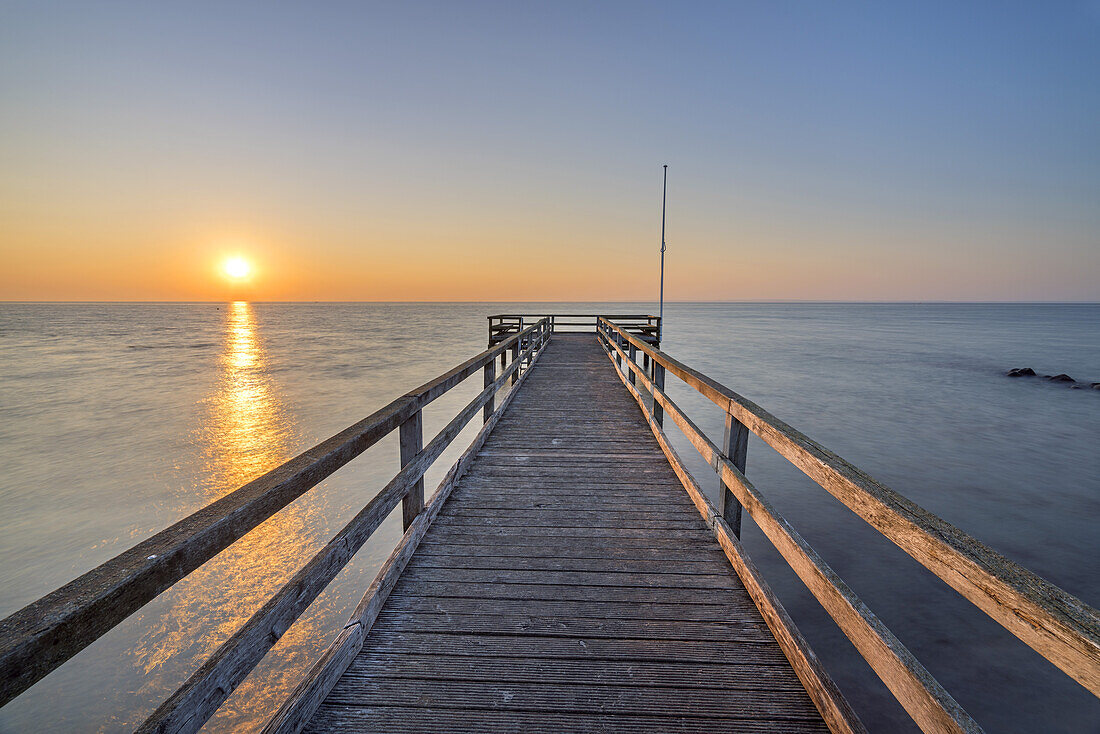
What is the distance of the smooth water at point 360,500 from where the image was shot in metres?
4.65

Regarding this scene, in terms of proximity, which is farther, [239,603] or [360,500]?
[360,500]

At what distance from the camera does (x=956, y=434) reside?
41.8ft

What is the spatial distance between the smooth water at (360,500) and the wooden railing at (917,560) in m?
3.27

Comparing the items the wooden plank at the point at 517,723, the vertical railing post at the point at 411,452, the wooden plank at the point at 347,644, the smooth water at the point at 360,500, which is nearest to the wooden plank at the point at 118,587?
the wooden plank at the point at 347,644

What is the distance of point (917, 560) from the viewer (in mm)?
1948

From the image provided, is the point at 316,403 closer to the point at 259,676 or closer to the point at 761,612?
the point at 259,676

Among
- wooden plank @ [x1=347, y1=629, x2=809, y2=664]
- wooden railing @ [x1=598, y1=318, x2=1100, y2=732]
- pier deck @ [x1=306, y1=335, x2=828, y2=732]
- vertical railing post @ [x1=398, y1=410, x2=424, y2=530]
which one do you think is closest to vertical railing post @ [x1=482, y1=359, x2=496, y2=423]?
pier deck @ [x1=306, y1=335, x2=828, y2=732]

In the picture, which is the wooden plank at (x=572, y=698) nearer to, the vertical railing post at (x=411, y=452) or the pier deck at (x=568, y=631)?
the pier deck at (x=568, y=631)

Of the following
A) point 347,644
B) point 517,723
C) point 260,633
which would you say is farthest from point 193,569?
point 517,723

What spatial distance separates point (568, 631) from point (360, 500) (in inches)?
293

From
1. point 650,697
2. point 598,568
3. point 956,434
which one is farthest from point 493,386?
point 956,434

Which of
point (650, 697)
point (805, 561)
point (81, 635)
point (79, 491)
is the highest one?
point (81, 635)

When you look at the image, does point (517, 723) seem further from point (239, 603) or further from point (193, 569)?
point (239, 603)

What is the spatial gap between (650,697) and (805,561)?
863 mm
